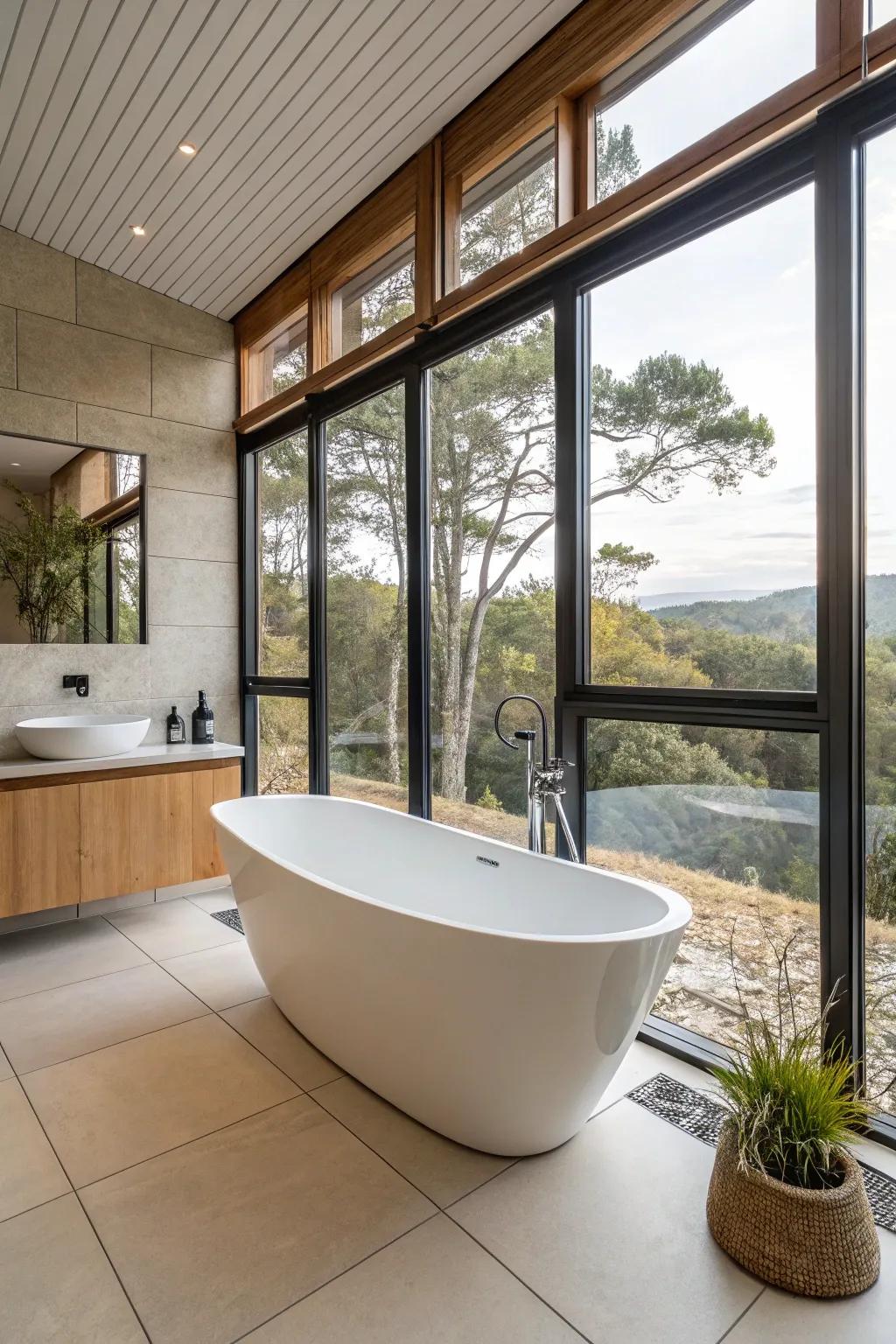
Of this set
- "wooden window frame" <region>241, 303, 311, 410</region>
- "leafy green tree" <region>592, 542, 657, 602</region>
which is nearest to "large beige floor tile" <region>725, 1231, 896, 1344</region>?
Result: "leafy green tree" <region>592, 542, 657, 602</region>

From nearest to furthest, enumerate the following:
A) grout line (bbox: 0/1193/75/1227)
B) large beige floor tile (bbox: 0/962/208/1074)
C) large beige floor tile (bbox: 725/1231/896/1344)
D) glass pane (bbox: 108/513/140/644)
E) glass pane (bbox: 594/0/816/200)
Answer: large beige floor tile (bbox: 725/1231/896/1344)
grout line (bbox: 0/1193/75/1227)
glass pane (bbox: 594/0/816/200)
large beige floor tile (bbox: 0/962/208/1074)
glass pane (bbox: 108/513/140/644)

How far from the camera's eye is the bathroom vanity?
3.12 metres

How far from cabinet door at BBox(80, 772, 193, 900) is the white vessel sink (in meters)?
0.15

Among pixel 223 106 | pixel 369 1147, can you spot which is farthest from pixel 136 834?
pixel 223 106

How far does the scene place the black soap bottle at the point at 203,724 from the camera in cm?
400

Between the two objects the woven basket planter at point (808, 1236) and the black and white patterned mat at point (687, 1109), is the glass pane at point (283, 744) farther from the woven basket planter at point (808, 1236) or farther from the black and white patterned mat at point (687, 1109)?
the woven basket planter at point (808, 1236)

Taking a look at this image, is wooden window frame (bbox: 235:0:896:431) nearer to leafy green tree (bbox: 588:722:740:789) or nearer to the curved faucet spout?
the curved faucet spout

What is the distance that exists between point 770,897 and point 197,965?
2.19 m

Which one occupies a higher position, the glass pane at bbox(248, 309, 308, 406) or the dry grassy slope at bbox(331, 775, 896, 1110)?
the glass pane at bbox(248, 309, 308, 406)

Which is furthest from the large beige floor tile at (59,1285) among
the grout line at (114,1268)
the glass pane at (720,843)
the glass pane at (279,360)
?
the glass pane at (279,360)

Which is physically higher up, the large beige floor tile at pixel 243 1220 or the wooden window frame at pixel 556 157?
the wooden window frame at pixel 556 157

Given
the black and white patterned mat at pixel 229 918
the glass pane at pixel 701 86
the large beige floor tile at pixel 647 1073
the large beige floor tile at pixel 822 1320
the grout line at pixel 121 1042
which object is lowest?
the large beige floor tile at pixel 822 1320

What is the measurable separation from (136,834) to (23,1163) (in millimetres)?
1688

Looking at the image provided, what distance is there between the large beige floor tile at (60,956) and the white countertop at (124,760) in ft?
2.43
